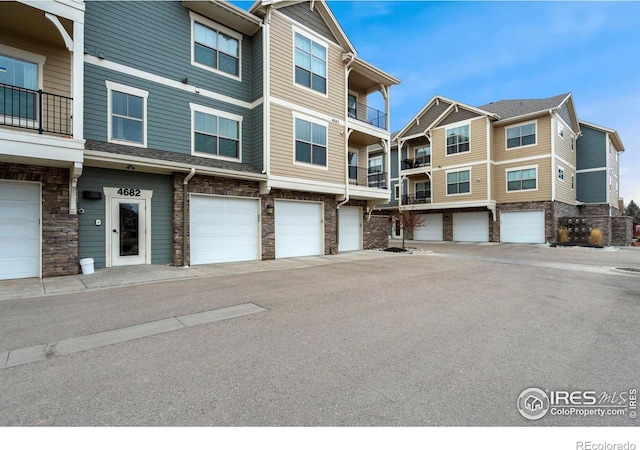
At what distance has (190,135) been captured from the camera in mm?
10680

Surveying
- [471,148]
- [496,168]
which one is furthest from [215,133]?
[496,168]

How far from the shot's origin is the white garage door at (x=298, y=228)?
12.5m

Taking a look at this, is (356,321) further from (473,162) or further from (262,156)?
(473,162)

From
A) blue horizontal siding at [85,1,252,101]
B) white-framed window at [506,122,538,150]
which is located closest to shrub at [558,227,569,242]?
white-framed window at [506,122,538,150]

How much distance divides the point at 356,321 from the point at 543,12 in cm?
1042

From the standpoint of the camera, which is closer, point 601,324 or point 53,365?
point 53,365

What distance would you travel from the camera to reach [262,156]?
11.5 metres

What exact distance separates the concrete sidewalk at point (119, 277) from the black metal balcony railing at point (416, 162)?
60.7ft

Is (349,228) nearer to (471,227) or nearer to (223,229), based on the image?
(223,229)

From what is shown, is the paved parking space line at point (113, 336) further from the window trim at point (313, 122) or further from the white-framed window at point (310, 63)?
the white-framed window at point (310, 63)

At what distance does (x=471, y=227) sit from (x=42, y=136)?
24.8 metres

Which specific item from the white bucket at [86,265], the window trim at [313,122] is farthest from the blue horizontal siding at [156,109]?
the white bucket at [86,265]
